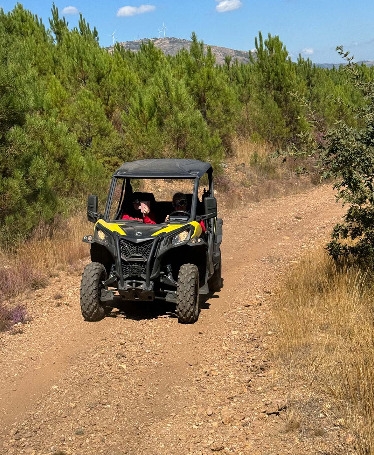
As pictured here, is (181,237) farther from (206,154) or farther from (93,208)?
(206,154)

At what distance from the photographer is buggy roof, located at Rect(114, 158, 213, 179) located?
22.3 feet

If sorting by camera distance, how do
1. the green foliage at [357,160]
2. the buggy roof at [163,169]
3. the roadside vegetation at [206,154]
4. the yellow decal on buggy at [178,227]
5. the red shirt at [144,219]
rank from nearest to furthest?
the roadside vegetation at [206,154] → the green foliage at [357,160] → the yellow decal on buggy at [178,227] → the buggy roof at [163,169] → the red shirt at [144,219]

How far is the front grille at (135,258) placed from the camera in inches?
241

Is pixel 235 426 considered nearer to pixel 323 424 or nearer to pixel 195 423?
pixel 195 423

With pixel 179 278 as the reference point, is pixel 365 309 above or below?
below

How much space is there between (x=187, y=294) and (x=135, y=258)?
773 millimetres

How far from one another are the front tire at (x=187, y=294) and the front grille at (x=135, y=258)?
19.1 inches

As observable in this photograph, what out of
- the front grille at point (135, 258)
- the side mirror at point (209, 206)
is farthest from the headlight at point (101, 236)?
the side mirror at point (209, 206)

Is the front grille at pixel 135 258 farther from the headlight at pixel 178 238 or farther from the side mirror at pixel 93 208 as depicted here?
the side mirror at pixel 93 208

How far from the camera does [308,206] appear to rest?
14484 millimetres

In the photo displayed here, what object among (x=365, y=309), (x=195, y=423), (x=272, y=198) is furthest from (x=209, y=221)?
(x=272, y=198)

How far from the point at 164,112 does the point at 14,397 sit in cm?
1092

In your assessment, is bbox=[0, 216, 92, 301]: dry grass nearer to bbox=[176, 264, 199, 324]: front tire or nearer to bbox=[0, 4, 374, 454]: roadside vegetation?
bbox=[0, 4, 374, 454]: roadside vegetation

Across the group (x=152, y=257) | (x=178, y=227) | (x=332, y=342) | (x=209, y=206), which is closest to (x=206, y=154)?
(x=209, y=206)
